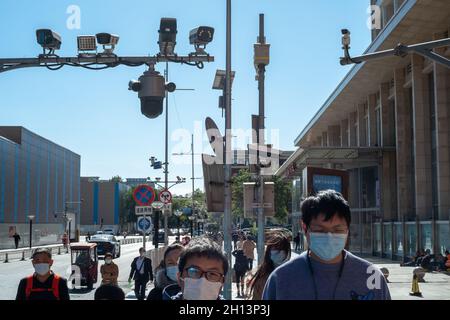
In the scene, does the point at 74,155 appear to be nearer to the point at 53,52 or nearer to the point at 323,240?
the point at 53,52

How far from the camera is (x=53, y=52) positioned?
45.8 ft

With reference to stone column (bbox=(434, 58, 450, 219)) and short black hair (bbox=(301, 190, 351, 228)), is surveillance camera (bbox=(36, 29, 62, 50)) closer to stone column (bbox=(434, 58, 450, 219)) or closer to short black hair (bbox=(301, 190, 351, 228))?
short black hair (bbox=(301, 190, 351, 228))

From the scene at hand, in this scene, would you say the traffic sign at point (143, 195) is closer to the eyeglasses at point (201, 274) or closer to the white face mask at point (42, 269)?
the white face mask at point (42, 269)

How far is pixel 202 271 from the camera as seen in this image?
4.01 m

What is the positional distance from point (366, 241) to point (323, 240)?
50.9 m

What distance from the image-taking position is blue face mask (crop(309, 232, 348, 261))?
3.69m

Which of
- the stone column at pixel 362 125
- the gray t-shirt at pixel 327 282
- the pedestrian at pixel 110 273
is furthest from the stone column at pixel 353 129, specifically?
the gray t-shirt at pixel 327 282

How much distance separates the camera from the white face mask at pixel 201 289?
3918mm

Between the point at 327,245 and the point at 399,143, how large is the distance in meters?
41.7

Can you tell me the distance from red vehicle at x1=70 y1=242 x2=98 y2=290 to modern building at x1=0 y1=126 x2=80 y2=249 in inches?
Result: 1448

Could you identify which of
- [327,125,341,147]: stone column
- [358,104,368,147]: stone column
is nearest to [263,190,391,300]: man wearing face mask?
[358,104,368,147]: stone column

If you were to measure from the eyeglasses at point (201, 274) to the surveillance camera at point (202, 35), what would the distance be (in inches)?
394

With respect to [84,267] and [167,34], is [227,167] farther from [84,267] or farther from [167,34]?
[84,267]
